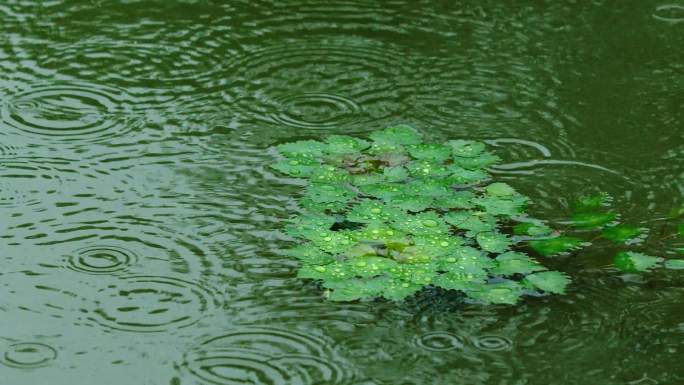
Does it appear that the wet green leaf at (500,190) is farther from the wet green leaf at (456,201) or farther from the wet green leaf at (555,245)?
the wet green leaf at (555,245)

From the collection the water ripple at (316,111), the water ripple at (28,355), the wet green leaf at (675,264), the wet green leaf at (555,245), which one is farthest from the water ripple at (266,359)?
the water ripple at (316,111)

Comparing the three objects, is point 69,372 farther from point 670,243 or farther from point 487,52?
point 487,52

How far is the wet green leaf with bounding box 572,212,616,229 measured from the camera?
2.55 m

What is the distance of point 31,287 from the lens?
2.46 m

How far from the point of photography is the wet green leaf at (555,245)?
250cm

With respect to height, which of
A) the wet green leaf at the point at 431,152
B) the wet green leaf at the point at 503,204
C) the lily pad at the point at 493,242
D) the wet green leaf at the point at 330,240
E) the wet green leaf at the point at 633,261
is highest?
the wet green leaf at the point at 431,152

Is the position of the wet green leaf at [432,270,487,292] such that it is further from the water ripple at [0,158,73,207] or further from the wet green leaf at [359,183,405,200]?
the water ripple at [0,158,73,207]

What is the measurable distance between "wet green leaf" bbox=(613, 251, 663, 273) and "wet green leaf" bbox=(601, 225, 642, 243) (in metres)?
0.04

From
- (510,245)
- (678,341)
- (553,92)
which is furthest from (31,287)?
(553,92)

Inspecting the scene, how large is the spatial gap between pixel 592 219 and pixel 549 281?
0.21 meters

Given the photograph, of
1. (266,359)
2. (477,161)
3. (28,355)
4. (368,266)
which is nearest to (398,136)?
(477,161)

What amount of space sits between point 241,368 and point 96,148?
3.05ft

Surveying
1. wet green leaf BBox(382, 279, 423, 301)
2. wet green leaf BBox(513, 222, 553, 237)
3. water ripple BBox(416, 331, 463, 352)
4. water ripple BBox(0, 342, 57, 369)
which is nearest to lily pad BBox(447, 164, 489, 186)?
wet green leaf BBox(513, 222, 553, 237)

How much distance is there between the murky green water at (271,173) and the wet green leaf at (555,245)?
55mm
